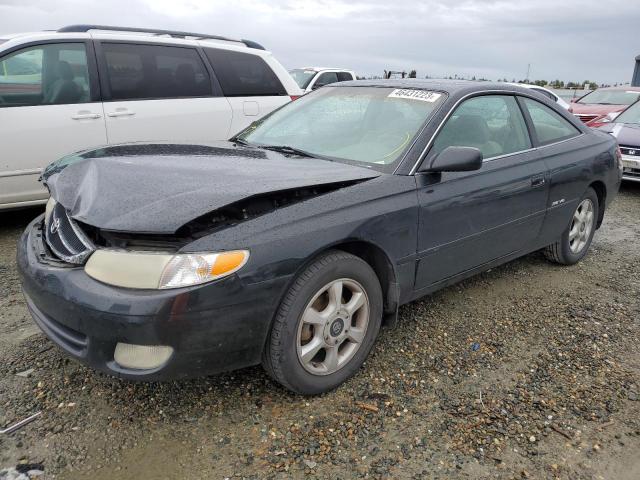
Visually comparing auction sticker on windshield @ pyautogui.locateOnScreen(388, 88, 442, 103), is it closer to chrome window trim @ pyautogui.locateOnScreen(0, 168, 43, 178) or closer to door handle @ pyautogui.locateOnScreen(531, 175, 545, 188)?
door handle @ pyautogui.locateOnScreen(531, 175, 545, 188)

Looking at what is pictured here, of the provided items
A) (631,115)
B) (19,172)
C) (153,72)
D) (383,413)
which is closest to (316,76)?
(631,115)

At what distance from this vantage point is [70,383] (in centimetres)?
255

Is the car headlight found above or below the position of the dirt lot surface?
above

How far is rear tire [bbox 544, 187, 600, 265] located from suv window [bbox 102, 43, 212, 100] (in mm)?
3688

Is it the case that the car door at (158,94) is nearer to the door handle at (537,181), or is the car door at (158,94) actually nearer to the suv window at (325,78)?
the door handle at (537,181)

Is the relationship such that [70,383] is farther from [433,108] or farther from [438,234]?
[433,108]

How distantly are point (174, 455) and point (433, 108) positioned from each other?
2.26 meters

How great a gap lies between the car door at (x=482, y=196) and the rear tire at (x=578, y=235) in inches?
24.3

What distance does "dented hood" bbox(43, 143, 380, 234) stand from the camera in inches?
82.9

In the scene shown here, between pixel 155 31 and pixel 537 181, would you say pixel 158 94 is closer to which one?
pixel 155 31

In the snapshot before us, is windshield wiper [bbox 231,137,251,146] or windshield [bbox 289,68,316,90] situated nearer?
windshield wiper [bbox 231,137,251,146]

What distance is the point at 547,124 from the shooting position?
12.9 feet

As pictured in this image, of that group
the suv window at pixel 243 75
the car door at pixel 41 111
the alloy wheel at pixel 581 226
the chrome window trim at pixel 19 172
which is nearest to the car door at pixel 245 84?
the suv window at pixel 243 75

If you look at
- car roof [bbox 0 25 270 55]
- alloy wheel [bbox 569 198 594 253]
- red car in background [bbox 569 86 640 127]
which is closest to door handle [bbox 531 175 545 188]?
Answer: alloy wheel [bbox 569 198 594 253]
